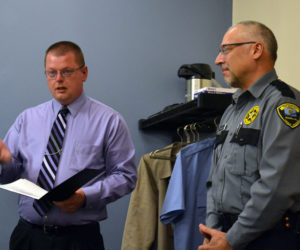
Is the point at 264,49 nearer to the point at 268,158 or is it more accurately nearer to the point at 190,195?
the point at 268,158

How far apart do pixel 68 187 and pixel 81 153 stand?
1.28 feet

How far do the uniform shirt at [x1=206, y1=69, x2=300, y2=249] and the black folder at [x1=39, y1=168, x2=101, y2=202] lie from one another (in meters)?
0.50

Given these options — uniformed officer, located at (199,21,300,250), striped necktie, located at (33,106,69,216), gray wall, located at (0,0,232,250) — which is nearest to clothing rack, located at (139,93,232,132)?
gray wall, located at (0,0,232,250)

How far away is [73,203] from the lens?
1.96 m

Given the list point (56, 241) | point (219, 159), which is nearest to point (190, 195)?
point (219, 159)

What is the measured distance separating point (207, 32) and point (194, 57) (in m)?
0.22

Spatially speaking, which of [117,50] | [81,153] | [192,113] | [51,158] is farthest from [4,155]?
[117,50]

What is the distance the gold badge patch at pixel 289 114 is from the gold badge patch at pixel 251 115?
103 millimetres

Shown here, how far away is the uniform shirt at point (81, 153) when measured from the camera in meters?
2.07

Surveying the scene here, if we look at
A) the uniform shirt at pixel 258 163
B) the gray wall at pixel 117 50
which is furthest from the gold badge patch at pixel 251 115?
the gray wall at pixel 117 50

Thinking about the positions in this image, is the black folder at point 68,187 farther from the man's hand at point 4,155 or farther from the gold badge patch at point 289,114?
the gold badge patch at point 289,114

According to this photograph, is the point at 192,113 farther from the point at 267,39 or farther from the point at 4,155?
the point at 4,155

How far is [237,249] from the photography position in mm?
1658

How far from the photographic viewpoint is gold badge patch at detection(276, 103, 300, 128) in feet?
5.44
